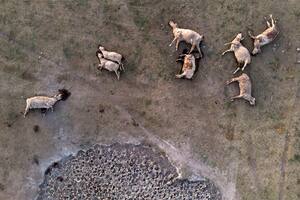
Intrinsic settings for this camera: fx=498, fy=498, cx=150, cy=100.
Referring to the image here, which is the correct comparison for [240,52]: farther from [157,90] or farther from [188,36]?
[157,90]

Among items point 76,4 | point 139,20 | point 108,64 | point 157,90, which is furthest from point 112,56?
point 76,4

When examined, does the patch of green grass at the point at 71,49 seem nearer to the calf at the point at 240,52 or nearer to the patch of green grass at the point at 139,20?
the patch of green grass at the point at 139,20

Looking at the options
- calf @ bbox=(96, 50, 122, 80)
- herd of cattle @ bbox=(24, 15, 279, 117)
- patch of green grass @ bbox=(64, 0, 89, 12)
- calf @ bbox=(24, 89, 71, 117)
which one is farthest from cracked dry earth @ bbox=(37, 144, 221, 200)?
patch of green grass @ bbox=(64, 0, 89, 12)

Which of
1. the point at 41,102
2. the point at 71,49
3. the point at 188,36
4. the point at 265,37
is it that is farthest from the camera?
the point at 71,49

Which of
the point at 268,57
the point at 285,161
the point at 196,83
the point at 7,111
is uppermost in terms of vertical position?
the point at 268,57

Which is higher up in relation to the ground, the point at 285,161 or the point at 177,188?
the point at 285,161

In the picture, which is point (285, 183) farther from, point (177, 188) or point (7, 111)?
point (7, 111)

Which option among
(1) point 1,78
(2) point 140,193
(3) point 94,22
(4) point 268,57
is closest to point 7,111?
(1) point 1,78
